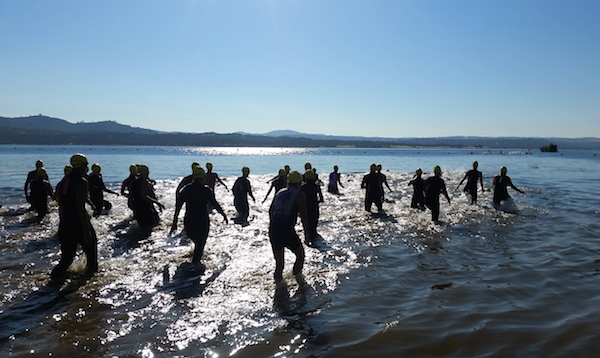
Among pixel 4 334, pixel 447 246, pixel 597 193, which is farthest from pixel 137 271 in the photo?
pixel 597 193

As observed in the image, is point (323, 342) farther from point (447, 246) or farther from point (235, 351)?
point (447, 246)

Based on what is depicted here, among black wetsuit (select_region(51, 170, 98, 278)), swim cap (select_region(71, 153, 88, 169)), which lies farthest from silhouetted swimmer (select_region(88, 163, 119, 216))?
swim cap (select_region(71, 153, 88, 169))

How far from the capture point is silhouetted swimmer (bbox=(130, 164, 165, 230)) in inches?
436

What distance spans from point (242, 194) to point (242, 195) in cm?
5

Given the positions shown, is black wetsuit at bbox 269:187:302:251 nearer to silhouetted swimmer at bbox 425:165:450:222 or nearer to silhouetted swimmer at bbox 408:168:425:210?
silhouetted swimmer at bbox 425:165:450:222

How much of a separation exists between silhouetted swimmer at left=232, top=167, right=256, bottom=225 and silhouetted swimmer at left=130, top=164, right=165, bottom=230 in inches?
126

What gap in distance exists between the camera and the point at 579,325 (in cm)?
560

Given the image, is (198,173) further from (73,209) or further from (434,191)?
(434,191)

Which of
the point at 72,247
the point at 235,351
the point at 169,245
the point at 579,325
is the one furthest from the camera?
the point at 169,245

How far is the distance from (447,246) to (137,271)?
781 cm

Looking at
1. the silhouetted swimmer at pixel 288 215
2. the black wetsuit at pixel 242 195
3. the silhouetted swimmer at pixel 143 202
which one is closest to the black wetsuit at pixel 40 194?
the silhouetted swimmer at pixel 143 202

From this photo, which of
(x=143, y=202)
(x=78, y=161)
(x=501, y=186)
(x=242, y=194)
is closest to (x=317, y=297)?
(x=78, y=161)

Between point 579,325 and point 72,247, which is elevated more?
point 72,247

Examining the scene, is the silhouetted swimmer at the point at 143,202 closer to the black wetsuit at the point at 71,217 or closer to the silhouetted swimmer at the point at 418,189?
the black wetsuit at the point at 71,217
